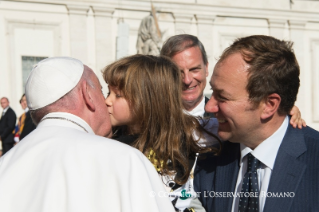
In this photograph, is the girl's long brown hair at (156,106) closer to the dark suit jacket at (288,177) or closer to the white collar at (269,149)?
the dark suit jacket at (288,177)

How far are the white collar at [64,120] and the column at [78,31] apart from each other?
16.5m

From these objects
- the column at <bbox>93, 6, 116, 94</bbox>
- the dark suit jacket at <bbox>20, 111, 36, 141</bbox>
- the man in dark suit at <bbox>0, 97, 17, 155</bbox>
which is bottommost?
the man in dark suit at <bbox>0, 97, 17, 155</bbox>

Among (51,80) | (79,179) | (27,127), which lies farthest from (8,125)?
(79,179)

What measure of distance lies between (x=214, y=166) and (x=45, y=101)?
104 cm

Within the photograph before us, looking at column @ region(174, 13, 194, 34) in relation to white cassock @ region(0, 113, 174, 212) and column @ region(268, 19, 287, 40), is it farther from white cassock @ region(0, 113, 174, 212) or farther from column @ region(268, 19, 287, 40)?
white cassock @ region(0, 113, 174, 212)

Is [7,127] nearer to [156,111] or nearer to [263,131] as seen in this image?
[156,111]

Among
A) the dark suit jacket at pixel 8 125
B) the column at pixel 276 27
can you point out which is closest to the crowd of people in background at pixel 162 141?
the dark suit jacket at pixel 8 125

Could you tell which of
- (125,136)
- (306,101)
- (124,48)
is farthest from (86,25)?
(125,136)

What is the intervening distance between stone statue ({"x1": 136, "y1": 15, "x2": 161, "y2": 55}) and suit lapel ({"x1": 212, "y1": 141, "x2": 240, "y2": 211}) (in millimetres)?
11839

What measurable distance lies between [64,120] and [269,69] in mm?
985

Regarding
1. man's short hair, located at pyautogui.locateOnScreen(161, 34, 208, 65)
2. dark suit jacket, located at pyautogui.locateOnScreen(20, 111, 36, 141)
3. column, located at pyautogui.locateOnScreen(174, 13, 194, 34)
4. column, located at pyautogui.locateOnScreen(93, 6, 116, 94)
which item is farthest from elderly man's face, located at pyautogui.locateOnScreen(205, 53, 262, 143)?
column, located at pyautogui.locateOnScreen(174, 13, 194, 34)

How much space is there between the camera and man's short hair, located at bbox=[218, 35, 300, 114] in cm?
245

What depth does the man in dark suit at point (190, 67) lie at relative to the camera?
3842mm

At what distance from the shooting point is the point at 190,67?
12.7ft
